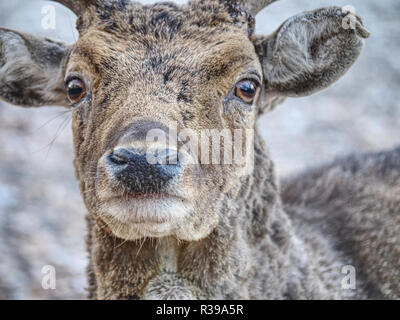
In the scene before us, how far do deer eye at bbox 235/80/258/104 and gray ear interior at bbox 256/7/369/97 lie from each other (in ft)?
1.21

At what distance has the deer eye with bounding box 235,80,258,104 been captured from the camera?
418 centimetres

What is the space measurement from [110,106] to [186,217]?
1.05 meters

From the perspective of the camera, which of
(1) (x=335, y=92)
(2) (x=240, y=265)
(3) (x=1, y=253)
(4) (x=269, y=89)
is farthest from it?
(1) (x=335, y=92)

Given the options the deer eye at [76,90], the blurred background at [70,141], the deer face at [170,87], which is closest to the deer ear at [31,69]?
the deer face at [170,87]

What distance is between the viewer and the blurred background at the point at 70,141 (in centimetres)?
806

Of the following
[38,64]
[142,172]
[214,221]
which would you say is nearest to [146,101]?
[142,172]

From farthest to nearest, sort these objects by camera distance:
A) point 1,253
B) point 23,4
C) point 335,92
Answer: point 335,92 → point 23,4 → point 1,253

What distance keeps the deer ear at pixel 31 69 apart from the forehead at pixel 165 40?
2.14 ft

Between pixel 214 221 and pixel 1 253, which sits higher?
pixel 1 253

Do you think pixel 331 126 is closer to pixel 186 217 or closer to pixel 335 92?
pixel 335 92

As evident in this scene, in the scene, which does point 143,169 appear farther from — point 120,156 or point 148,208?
point 148,208

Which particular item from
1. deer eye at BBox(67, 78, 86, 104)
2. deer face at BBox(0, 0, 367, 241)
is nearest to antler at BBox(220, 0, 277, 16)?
deer face at BBox(0, 0, 367, 241)

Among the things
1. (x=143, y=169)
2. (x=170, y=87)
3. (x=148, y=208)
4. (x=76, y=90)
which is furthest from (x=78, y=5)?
(x=148, y=208)
